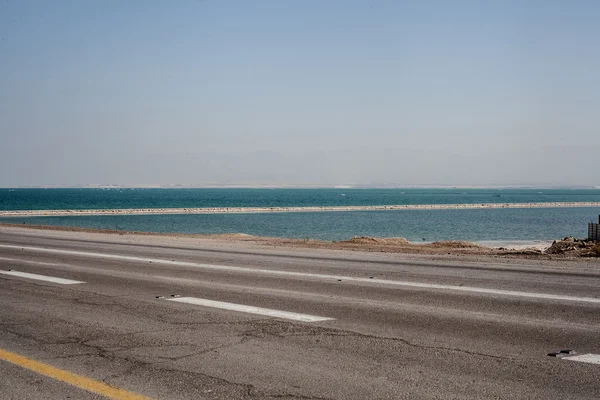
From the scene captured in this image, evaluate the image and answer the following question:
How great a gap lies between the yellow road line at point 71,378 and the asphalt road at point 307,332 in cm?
7

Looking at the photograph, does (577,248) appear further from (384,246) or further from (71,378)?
(71,378)

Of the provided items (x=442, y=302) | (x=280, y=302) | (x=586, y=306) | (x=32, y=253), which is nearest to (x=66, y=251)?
(x=32, y=253)

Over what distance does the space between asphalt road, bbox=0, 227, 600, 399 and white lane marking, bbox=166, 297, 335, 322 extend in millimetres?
47

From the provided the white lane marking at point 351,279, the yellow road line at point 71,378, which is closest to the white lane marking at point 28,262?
the white lane marking at point 351,279

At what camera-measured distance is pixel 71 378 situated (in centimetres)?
618

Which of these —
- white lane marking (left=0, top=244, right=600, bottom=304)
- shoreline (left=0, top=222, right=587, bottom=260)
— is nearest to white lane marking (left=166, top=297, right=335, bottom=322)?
white lane marking (left=0, top=244, right=600, bottom=304)

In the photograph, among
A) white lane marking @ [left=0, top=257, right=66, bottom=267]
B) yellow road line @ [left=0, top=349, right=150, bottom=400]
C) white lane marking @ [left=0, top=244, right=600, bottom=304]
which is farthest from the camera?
white lane marking @ [left=0, top=257, right=66, bottom=267]

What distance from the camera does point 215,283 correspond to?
12758mm

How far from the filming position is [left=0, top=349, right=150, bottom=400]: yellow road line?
18.6ft

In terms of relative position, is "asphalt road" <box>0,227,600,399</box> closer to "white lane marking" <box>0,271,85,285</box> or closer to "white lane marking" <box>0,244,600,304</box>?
"white lane marking" <box>0,244,600,304</box>

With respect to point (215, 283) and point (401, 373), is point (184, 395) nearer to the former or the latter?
point (401, 373)

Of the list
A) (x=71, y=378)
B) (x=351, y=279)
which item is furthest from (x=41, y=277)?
(x=71, y=378)

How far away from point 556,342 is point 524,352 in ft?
2.34

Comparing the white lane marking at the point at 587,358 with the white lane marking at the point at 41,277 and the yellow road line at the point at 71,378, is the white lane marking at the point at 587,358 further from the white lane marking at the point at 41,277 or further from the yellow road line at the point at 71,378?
the white lane marking at the point at 41,277
